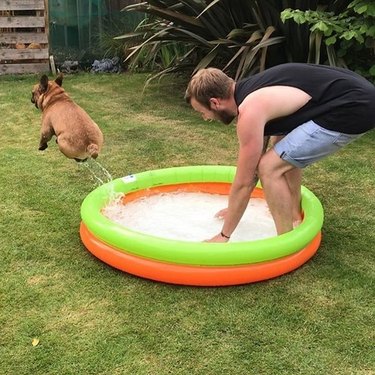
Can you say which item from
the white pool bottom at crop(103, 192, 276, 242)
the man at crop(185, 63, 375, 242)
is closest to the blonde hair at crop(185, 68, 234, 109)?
the man at crop(185, 63, 375, 242)

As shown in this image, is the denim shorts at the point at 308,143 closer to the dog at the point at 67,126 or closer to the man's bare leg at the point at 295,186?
the man's bare leg at the point at 295,186

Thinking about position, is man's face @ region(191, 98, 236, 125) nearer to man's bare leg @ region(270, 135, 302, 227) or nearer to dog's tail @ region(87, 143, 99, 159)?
man's bare leg @ region(270, 135, 302, 227)

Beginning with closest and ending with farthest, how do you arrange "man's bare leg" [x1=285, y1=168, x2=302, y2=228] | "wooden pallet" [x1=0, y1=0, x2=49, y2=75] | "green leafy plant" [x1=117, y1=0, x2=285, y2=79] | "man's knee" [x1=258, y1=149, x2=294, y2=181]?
"man's knee" [x1=258, y1=149, x2=294, y2=181] < "man's bare leg" [x1=285, y1=168, x2=302, y2=228] < "green leafy plant" [x1=117, y1=0, x2=285, y2=79] < "wooden pallet" [x1=0, y1=0, x2=49, y2=75]

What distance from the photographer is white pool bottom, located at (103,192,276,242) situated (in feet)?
13.0

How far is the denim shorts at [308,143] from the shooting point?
3162 millimetres

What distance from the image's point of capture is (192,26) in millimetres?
7363

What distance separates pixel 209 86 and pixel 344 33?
3397 millimetres

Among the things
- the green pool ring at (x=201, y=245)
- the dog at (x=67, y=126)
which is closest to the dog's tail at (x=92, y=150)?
the dog at (x=67, y=126)

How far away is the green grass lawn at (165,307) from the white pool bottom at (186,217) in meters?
0.40

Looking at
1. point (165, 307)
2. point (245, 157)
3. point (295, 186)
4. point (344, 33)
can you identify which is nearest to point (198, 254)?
point (165, 307)

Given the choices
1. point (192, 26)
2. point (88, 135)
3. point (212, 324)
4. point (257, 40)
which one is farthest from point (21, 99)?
point (212, 324)

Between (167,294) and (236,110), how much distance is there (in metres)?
1.05

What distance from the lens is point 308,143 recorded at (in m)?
3.17

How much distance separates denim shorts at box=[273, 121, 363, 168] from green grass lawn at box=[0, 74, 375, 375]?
0.67 m
